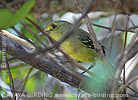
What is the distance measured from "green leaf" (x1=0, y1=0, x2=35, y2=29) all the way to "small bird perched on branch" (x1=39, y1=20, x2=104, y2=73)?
2.29 metres

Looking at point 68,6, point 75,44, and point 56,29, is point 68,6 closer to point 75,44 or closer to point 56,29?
point 56,29

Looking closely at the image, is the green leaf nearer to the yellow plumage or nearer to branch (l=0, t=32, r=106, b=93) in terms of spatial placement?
branch (l=0, t=32, r=106, b=93)

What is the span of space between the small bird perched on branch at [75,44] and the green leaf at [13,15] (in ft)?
7.51

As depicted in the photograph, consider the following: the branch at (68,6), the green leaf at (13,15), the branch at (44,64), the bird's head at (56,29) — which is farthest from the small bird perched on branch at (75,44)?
the green leaf at (13,15)

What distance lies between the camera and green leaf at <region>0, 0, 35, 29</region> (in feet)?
3.92

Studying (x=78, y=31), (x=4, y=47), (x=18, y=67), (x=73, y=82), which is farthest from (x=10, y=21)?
(x=18, y=67)

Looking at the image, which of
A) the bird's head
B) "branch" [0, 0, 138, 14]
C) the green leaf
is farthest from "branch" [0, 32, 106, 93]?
"branch" [0, 0, 138, 14]

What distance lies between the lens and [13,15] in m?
1.21

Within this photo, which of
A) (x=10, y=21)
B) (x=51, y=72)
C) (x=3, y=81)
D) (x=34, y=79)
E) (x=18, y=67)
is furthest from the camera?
(x=34, y=79)

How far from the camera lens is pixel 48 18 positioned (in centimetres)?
528

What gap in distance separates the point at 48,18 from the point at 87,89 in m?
2.97

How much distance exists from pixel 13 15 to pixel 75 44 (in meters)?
2.63

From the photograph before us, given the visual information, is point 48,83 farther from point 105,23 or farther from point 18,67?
point 105,23

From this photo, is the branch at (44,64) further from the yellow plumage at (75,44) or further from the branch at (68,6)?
the branch at (68,6)
